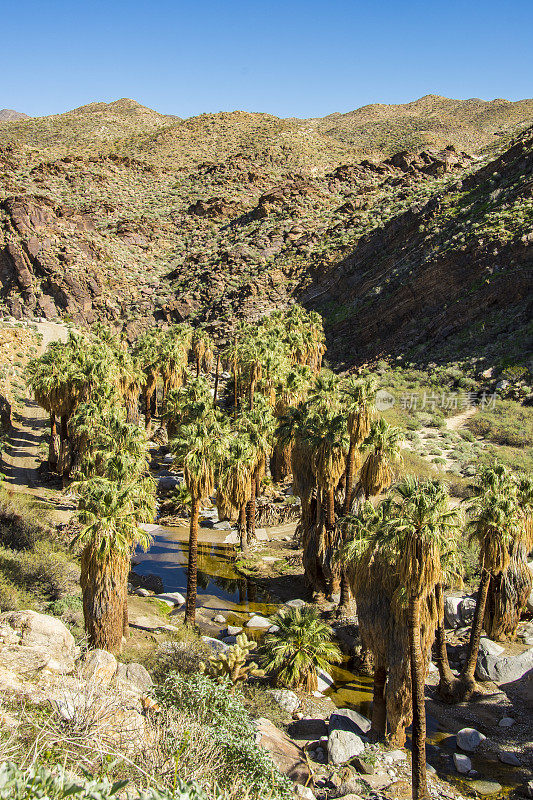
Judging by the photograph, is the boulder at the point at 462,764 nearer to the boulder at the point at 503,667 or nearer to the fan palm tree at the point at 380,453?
the boulder at the point at 503,667

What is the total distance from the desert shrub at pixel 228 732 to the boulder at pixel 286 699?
14.0 feet

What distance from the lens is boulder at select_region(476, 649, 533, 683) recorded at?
734 inches

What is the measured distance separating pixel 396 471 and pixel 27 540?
70.0 ft

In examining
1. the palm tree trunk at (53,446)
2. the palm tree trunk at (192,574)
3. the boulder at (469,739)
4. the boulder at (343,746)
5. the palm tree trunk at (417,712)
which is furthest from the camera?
the palm tree trunk at (53,446)

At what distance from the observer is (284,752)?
13.3m

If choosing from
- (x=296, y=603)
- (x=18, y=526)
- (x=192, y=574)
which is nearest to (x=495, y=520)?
(x=296, y=603)

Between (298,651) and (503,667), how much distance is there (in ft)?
24.3

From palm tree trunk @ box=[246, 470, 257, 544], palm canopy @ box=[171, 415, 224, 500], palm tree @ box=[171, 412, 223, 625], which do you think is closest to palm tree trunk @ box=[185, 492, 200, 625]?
palm tree @ box=[171, 412, 223, 625]

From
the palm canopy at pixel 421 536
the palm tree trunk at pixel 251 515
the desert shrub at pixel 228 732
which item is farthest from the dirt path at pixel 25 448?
the palm canopy at pixel 421 536

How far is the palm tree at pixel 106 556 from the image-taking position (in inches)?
622

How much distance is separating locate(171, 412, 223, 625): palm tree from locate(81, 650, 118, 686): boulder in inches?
281

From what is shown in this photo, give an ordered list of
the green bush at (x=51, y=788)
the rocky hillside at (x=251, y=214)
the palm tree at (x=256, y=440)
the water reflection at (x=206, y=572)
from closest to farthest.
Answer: the green bush at (x=51, y=788), the water reflection at (x=206, y=572), the palm tree at (x=256, y=440), the rocky hillside at (x=251, y=214)

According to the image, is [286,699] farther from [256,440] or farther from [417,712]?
[256,440]

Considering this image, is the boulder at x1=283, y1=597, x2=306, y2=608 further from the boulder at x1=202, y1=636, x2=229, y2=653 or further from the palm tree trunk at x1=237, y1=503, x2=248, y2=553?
the palm tree trunk at x1=237, y1=503, x2=248, y2=553
